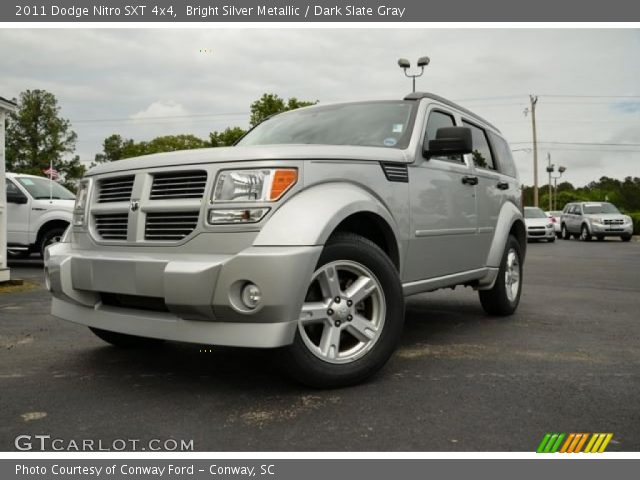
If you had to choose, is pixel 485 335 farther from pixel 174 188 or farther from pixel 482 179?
pixel 174 188

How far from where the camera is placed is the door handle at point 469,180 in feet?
15.6

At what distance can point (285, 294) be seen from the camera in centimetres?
291

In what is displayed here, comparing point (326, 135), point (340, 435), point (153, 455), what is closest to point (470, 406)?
point (340, 435)

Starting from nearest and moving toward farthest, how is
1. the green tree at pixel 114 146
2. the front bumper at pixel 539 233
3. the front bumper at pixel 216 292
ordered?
the front bumper at pixel 216 292
the front bumper at pixel 539 233
the green tree at pixel 114 146

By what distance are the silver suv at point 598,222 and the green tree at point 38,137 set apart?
40383 millimetres

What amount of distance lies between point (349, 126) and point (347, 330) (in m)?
1.67

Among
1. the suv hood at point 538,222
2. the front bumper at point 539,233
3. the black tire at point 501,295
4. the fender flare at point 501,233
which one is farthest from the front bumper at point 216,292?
the suv hood at point 538,222

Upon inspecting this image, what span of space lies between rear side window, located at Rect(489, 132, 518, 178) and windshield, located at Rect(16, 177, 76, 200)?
→ 29.3 feet

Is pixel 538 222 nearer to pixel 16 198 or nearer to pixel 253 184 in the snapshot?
pixel 16 198

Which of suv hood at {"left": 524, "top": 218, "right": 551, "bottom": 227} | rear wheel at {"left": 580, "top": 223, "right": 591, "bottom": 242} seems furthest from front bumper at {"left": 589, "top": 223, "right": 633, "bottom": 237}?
suv hood at {"left": 524, "top": 218, "right": 551, "bottom": 227}

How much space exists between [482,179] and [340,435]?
3.18 meters

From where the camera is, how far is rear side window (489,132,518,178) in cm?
591

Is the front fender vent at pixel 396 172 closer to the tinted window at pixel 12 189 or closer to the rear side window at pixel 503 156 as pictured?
the rear side window at pixel 503 156

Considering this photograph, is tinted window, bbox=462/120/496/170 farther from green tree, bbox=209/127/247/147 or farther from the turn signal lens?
green tree, bbox=209/127/247/147
